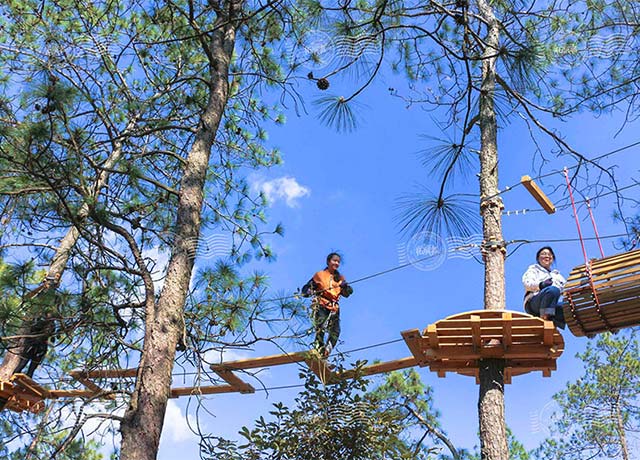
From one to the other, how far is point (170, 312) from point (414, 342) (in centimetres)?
144

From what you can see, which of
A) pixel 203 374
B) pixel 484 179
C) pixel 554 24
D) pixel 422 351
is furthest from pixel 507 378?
pixel 554 24

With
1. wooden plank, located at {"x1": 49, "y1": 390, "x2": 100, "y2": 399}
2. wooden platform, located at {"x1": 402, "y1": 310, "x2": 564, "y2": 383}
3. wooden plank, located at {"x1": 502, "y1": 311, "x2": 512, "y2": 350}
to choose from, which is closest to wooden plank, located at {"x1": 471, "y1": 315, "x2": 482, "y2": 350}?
wooden platform, located at {"x1": 402, "y1": 310, "x2": 564, "y2": 383}

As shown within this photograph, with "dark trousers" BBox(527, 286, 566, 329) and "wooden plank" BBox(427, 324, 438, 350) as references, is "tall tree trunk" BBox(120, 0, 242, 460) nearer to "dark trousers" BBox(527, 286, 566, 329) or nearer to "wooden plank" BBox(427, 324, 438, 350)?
"wooden plank" BBox(427, 324, 438, 350)

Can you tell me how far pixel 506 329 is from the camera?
3881 millimetres

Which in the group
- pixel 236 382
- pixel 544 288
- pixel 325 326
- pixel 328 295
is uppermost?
pixel 328 295

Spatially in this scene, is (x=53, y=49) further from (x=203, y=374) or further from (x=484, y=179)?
(x=484, y=179)

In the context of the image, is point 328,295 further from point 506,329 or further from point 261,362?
→ point 506,329

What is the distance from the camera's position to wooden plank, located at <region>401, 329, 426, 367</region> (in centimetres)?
406

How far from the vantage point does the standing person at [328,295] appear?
4.68m

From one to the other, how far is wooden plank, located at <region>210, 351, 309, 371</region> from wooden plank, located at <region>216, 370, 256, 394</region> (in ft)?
0.30

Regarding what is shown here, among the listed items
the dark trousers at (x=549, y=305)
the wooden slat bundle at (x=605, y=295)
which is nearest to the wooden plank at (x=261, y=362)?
the dark trousers at (x=549, y=305)

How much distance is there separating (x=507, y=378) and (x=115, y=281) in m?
2.50

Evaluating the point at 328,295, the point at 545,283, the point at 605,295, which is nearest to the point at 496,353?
the point at 545,283

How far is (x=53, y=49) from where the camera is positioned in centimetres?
535
